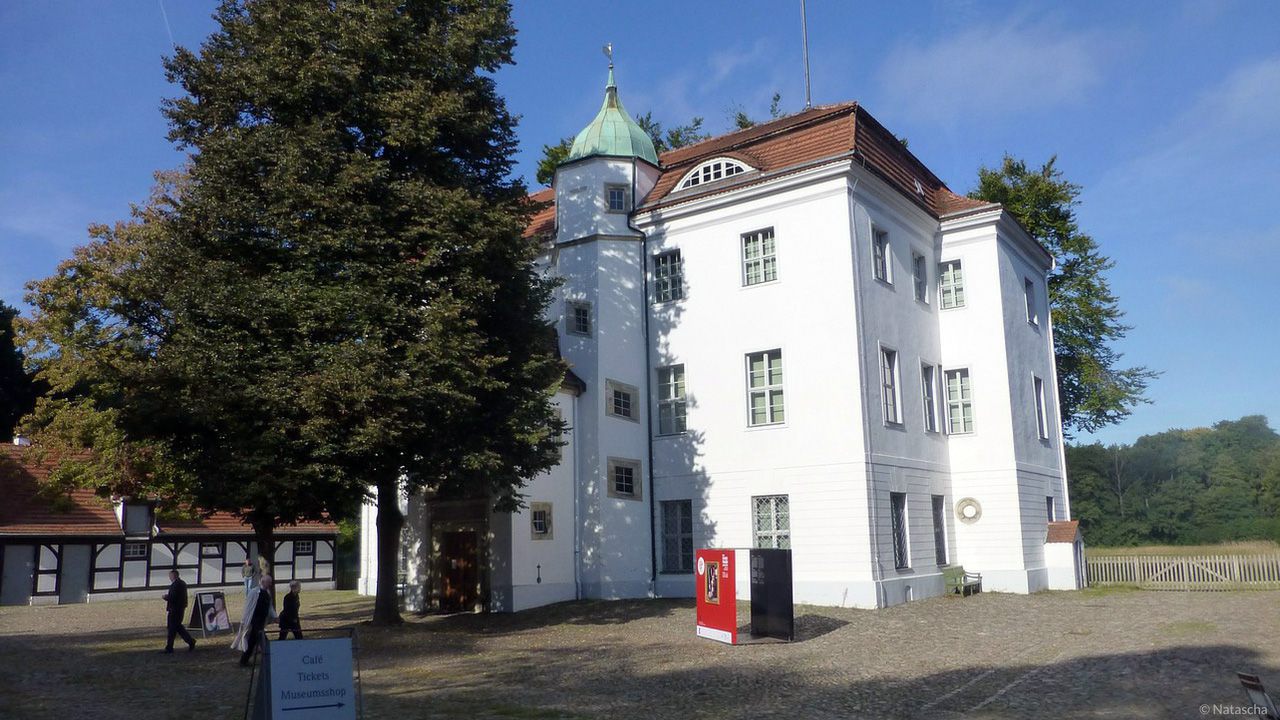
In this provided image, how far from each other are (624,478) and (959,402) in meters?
9.38

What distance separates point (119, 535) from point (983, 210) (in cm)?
3191

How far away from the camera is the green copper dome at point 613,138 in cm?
2761

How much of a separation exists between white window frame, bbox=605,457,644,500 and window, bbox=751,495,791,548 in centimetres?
314

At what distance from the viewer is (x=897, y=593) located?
22172 mm

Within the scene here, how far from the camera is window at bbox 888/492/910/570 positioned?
23.0 m

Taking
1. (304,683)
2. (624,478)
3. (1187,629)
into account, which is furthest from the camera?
(624,478)

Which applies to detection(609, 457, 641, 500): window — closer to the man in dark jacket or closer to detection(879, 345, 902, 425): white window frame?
detection(879, 345, 902, 425): white window frame

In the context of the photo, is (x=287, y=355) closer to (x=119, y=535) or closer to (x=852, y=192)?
(x=852, y=192)

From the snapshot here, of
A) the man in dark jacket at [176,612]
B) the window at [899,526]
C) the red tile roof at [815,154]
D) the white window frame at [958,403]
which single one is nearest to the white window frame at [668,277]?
the red tile roof at [815,154]

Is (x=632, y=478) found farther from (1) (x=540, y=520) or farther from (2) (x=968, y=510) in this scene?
(2) (x=968, y=510)

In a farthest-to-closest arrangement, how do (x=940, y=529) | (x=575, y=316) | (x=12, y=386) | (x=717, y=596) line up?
(x=12, y=386), (x=575, y=316), (x=940, y=529), (x=717, y=596)

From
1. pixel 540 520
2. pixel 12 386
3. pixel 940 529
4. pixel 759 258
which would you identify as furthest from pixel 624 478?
pixel 12 386

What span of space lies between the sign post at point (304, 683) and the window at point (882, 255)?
18.0 meters

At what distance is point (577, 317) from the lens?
25.8 metres
